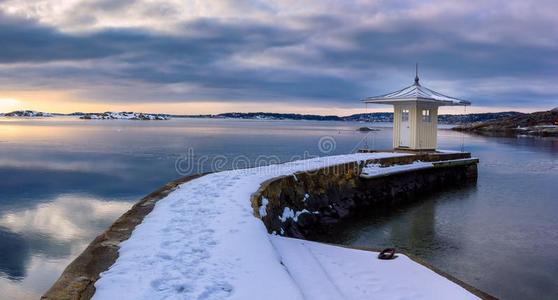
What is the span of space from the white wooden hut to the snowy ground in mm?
12197

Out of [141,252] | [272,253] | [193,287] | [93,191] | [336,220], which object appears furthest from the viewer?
[93,191]

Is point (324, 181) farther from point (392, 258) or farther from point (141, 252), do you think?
point (141, 252)

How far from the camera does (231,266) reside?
474 centimetres

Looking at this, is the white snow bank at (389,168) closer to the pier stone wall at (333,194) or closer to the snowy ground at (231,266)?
the pier stone wall at (333,194)

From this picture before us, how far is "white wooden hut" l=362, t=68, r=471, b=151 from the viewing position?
59.1ft

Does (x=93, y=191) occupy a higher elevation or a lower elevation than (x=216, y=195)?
lower

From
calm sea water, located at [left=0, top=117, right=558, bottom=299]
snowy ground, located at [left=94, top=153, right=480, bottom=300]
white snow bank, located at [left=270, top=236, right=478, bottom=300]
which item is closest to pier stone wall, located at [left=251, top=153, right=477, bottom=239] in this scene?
calm sea water, located at [left=0, top=117, right=558, bottom=299]

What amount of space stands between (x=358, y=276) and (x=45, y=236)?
24.1 feet

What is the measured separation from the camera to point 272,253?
539 centimetres

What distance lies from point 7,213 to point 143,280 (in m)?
9.67

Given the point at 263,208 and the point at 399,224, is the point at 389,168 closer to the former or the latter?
the point at 399,224

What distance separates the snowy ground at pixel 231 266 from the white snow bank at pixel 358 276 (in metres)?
0.01

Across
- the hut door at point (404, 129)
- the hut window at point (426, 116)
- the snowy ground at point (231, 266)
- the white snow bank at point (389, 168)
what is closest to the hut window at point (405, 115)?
the hut door at point (404, 129)

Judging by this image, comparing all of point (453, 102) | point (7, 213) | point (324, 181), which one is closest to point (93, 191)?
point (7, 213)
